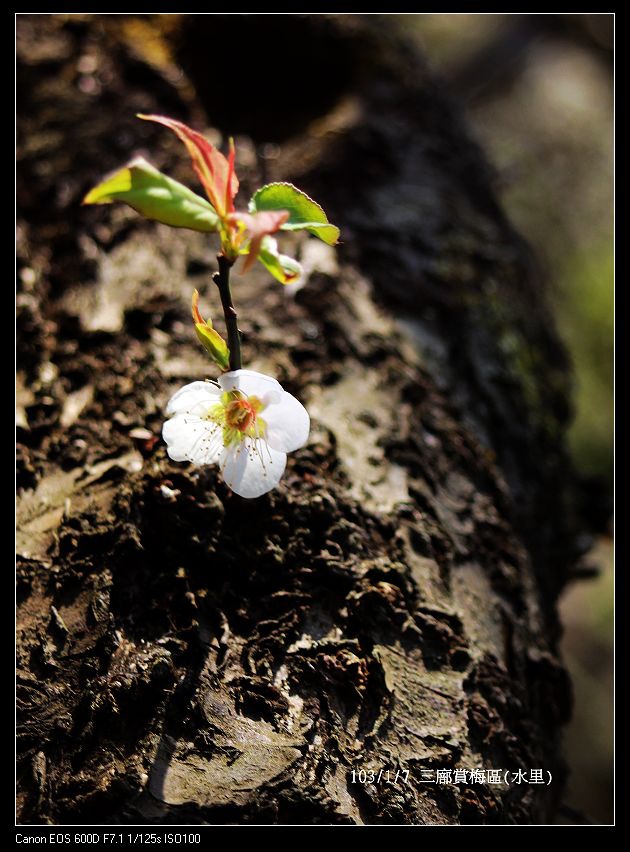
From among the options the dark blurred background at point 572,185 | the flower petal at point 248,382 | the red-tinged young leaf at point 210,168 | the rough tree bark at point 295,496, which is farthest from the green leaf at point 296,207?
the dark blurred background at point 572,185

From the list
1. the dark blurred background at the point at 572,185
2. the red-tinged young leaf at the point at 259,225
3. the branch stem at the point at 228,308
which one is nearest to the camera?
the red-tinged young leaf at the point at 259,225

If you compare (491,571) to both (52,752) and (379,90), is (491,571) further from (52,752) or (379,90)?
(379,90)

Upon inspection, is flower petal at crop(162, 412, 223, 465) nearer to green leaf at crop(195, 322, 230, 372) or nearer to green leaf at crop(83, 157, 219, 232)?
green leaf at crop(195, 322, 230, 372)

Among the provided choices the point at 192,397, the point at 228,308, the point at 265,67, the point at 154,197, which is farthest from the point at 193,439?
the point at 265,67

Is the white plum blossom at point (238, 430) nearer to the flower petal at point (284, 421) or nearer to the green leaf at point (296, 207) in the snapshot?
the flower petal at point (284, 421)

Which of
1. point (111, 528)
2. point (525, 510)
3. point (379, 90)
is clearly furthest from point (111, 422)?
point (379, 90)

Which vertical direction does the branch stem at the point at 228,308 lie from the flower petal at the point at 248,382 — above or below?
above

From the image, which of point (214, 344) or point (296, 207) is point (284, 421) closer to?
point (214, 344)
